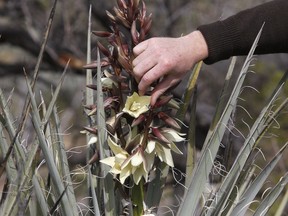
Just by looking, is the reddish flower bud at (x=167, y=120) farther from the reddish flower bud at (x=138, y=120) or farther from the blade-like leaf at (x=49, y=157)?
the blade-like leaf at (x=49, y=157)

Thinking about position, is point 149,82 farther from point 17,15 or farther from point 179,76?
point 17,15

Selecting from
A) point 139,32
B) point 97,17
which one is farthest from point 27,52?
point 139,32

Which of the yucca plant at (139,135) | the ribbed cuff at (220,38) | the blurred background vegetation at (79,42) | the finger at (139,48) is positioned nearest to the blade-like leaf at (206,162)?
the yucca plant at (139,135)

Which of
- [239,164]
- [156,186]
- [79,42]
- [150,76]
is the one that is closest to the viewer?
[150,76]

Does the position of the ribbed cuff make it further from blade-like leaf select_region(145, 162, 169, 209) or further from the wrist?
blade-like leaf select_region(145, 162, 169, 209)

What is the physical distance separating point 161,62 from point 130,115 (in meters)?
0.13

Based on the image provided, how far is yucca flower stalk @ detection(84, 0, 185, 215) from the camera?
4.55 ft

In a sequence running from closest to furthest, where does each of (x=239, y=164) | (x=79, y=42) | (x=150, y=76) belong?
Result: (x=150, y=76), (x=239, y=164), (x=79, y=42)

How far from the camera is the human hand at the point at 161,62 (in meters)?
1.36

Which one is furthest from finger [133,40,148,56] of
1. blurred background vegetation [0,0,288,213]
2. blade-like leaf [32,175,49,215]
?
blurred background vegetation [0,0,288,213]

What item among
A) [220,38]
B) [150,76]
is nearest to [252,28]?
[220,38]

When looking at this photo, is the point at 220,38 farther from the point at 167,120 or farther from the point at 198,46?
the point at 167,120

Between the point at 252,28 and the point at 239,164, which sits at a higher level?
the point at 252,28

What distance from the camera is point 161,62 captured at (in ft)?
4.49
